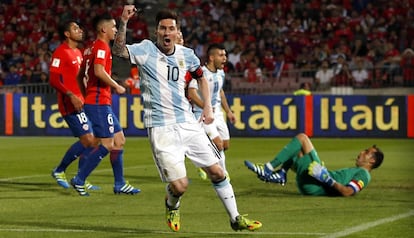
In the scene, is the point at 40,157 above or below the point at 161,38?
below

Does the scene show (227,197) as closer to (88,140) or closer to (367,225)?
(367,225)

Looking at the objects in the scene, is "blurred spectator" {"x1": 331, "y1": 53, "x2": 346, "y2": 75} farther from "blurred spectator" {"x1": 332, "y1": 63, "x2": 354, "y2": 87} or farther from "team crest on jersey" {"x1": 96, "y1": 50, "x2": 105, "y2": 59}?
"team crest on jersey" {"x1": 96, "y1": 50, "x2": 105, "y2": 59}

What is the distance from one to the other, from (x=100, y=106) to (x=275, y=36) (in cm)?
1864

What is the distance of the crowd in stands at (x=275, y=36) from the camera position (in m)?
28.3

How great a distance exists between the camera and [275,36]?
31.6 metres

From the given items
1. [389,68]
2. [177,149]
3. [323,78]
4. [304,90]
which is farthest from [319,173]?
[323,78]

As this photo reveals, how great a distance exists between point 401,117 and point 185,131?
1732cm

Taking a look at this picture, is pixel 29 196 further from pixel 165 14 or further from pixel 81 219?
pixel 165 14

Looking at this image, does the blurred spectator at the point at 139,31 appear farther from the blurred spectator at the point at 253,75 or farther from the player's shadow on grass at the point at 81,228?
the player's shadow on grass at the point at 81,228

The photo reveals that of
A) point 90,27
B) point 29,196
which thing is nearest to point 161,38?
point 29,196

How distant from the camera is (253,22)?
32.2 m

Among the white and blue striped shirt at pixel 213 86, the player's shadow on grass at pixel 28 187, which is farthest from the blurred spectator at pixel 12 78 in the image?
the white and blue striped shirt at pixel 213 86

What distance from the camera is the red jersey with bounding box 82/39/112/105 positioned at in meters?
13.1

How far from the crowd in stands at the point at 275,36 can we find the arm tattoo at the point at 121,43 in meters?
18.2
